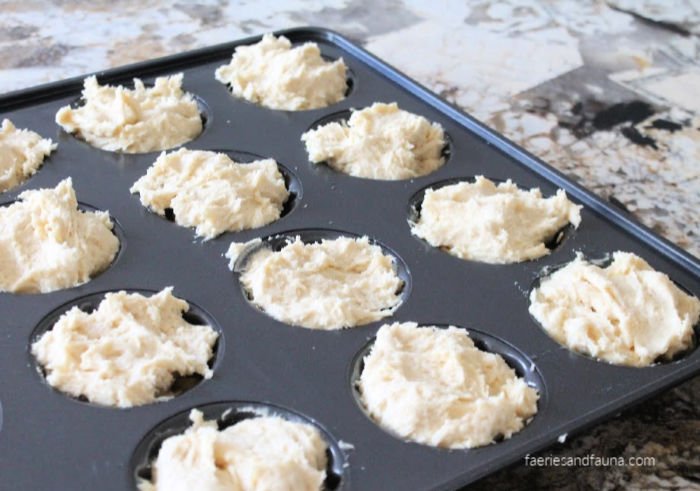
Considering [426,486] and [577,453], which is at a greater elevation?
[426,486]

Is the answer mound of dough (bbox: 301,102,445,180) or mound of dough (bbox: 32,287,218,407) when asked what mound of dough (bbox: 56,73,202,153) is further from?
mound of dough (bbox: 32,287,218,407)

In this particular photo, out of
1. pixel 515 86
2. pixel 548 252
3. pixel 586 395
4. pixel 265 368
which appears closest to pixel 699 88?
pixel 515 86

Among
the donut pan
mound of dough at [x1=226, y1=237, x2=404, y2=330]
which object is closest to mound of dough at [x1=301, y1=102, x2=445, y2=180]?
the donut pan

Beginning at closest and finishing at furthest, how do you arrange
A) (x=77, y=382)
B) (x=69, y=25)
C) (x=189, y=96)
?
(x=77, y=382) → (x=189, y=96) → (x=69, y=25)

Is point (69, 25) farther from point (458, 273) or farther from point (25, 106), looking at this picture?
point (458, 273)

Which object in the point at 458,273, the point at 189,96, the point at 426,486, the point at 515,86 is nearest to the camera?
the point at 426,486

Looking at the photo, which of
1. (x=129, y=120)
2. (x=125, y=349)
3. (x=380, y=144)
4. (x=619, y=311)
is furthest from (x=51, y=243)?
(x=619, y=311)

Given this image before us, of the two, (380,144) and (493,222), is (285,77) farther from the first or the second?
(493,222)
